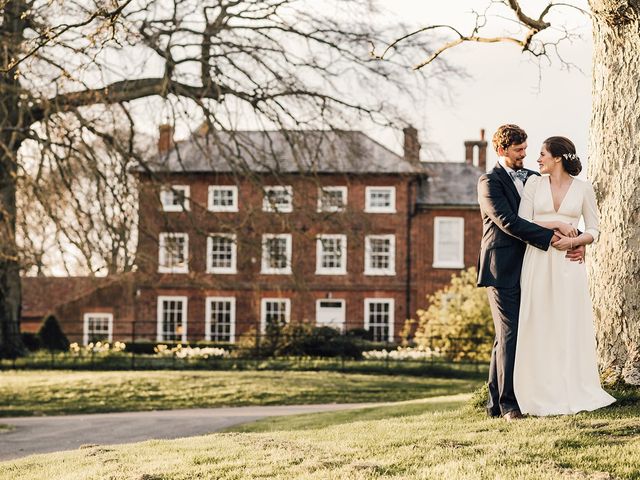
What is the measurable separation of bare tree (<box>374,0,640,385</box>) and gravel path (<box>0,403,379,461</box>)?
5.84 metres

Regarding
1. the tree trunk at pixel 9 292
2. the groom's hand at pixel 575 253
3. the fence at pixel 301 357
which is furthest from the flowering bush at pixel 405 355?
the groom's hand at pixel 575 253

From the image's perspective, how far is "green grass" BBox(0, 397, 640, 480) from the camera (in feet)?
21.5

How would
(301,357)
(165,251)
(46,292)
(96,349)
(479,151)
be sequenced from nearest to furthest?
1. (165,251)
2. (301,357)
3. (96,349)
4. (479,151)
5. (46,292)

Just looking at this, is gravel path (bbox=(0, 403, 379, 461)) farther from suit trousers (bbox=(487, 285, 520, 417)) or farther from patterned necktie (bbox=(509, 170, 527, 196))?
patterned necktie (bbox=(509, 170, 527, 196))

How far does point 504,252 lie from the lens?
27.0 feet

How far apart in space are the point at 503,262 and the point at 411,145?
1452cm

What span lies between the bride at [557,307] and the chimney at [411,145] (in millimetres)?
13326

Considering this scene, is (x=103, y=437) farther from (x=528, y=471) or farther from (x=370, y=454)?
(x=528, y=471)

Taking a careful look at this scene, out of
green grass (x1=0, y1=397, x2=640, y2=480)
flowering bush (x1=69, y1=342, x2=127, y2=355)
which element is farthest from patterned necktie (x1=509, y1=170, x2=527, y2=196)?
flowering bush (x1=69, y1=342, x2=127, y2=355)

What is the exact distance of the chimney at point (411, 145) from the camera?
21.7 m

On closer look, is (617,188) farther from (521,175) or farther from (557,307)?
(557,307)

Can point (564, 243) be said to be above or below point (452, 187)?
below

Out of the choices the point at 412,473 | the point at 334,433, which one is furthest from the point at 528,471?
the point at 334,433

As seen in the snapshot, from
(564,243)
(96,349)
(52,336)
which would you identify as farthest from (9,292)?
(564,243)
